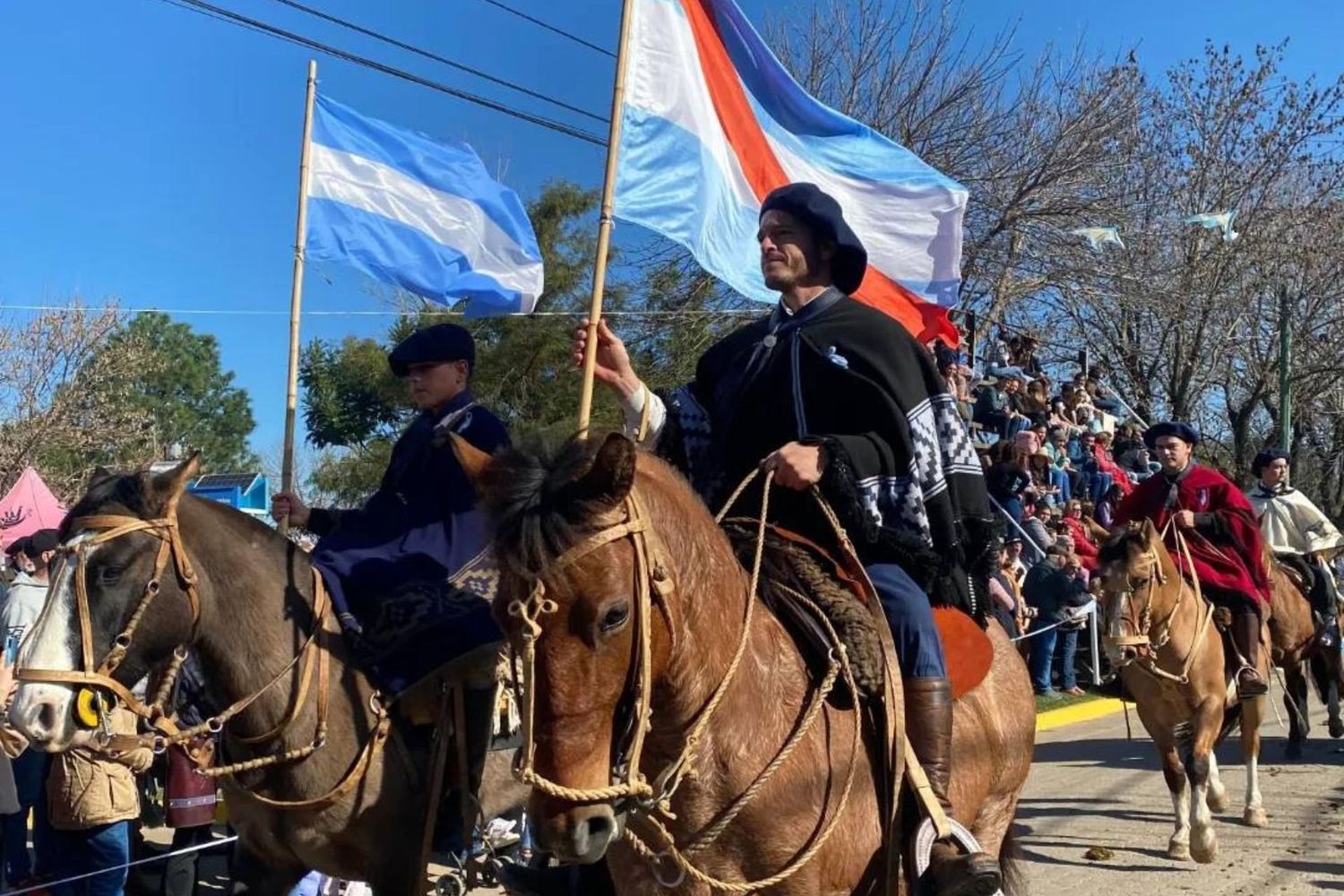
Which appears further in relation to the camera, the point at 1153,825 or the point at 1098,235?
the point at 1098,235

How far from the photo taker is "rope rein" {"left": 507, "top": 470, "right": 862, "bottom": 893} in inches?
99.5

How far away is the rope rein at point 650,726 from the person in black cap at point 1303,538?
1005cm

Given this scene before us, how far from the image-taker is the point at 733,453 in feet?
12.8

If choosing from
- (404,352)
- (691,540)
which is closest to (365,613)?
(404,352)

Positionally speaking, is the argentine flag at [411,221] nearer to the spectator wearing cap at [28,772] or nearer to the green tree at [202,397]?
the spectator wearing cap at [28,772]

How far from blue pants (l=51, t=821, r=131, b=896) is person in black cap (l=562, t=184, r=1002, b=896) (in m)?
4.10

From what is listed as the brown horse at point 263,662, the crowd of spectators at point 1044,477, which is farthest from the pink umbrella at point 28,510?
the crowd of spectators at point 1044,477

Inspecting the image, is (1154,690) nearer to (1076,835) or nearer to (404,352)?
(1076,835)

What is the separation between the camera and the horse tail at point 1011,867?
181 inches

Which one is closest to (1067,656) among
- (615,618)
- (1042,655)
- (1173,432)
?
(1042,655)

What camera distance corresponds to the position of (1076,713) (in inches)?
560

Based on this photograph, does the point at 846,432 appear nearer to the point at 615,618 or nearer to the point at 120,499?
the point at 615,618

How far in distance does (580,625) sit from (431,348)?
10.1ft

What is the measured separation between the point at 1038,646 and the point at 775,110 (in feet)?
33.5
